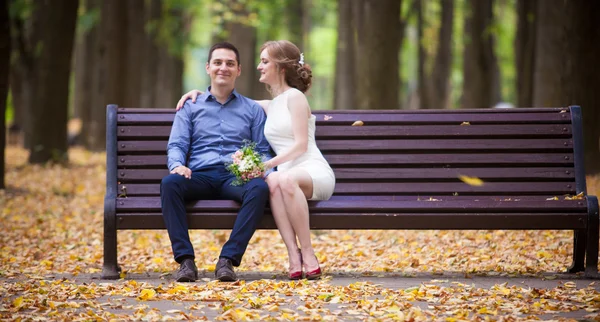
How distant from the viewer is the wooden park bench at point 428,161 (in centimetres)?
593

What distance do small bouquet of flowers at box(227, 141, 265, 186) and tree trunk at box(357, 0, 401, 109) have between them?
17.4 feet

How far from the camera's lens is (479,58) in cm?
1916

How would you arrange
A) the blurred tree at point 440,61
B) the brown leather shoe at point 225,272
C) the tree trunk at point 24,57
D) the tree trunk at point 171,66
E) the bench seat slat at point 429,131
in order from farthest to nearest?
the tree trunk at point 171,66
the blurred tree at point 440,61
the tree trunk at point 24,57
the bench seat slat at point 429,131
the brown leather shoe at point 225,272

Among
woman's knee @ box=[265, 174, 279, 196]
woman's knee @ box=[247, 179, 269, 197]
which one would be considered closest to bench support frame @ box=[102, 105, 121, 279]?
woman's knee @ box=[247, 179, 269, 197]

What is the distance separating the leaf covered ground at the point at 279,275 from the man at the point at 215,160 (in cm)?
27

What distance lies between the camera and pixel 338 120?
21.1 feet

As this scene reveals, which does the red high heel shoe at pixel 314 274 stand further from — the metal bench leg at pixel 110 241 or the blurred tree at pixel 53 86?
the blurred tree at pixel 53 86

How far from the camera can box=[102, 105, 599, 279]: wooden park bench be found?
19.4 ft

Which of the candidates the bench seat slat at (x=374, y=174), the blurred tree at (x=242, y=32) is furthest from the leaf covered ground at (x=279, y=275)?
the blurred tree at (x=242, y=32)

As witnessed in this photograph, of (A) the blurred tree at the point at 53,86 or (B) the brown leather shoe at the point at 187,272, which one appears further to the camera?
(A) the blurred tree at the point at 53,86

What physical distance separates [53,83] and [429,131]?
38.7ft

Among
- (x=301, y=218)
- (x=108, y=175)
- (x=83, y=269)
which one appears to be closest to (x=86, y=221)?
(x=83, y=269)

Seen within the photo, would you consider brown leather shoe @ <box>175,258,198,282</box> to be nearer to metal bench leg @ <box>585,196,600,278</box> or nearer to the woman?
the woman

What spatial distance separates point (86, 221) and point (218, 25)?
1697 centimetres
